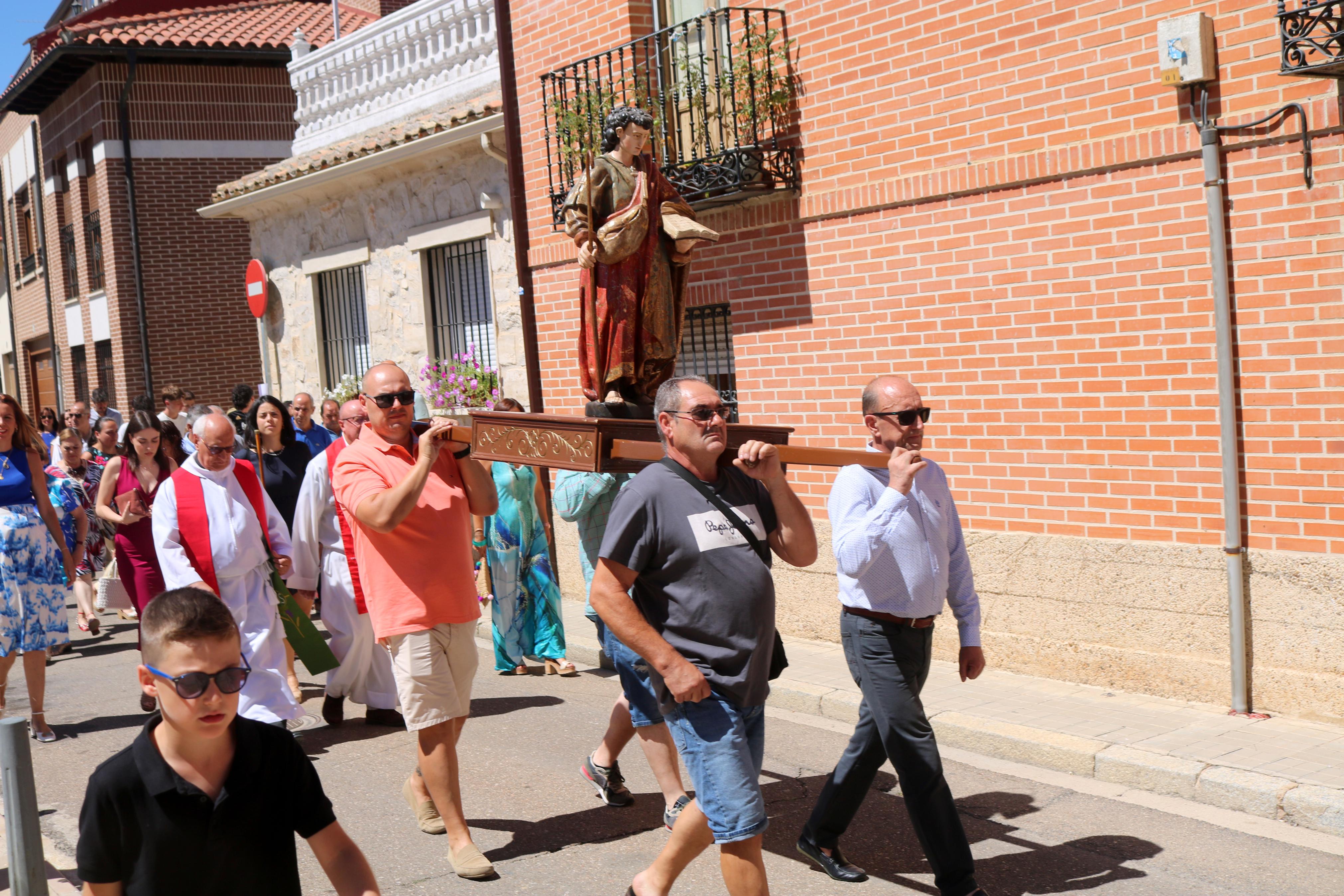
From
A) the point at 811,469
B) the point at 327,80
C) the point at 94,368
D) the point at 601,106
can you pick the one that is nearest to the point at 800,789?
the point at 811,469

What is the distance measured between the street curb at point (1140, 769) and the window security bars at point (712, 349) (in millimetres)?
3287

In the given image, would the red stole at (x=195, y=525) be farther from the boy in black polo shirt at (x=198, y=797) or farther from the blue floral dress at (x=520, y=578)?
the boy in black polo shirt at (x=198, y=797)

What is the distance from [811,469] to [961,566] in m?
4.55

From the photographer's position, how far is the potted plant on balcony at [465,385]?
1257 cm

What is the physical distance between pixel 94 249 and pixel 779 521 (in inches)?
864

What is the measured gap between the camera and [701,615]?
159 inches

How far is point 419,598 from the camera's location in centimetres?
509

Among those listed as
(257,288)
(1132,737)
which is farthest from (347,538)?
(257,288)

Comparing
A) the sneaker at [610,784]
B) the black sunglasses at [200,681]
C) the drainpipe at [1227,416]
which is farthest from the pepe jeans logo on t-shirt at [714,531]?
the drainpipe at [1227,416]

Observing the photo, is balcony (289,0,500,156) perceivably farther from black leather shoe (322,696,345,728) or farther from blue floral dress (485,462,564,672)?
black leather shoe (322,696,345,728)

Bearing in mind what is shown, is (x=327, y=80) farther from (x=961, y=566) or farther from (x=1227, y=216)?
(x=961, y=566)

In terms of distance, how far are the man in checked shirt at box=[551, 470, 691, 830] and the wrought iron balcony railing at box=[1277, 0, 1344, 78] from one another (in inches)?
144

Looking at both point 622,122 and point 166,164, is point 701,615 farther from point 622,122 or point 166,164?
point 166,164

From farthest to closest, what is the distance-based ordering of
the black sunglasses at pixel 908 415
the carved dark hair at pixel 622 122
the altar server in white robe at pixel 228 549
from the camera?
1. the carved dark hair at pixel 622 122
2. the altar server in white robe at pixel 228 549
3. the black sunglasses at pixel 908 415
